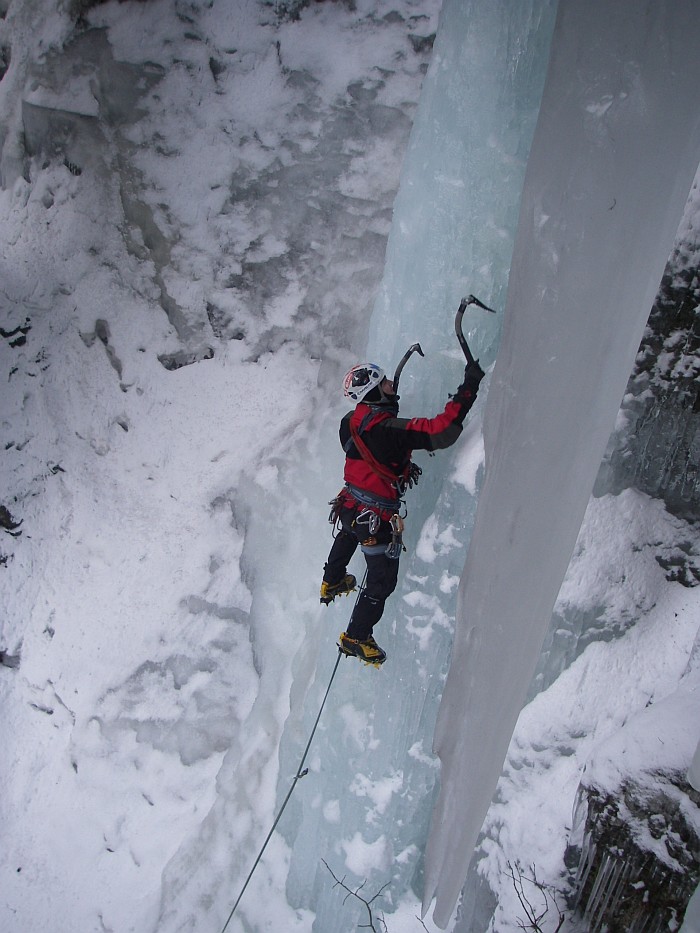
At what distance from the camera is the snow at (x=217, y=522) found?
342cm

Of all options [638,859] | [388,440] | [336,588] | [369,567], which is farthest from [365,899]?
[388,440]

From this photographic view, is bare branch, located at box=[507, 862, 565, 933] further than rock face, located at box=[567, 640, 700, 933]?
Yes

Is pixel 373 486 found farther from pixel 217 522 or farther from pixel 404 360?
pixel 217 522

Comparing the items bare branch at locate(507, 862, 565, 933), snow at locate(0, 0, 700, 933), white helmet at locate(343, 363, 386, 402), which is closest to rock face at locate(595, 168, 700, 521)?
snow at locate(0, 0, 700, 933)

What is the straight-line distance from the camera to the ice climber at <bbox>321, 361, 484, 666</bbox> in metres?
Result: 2.72

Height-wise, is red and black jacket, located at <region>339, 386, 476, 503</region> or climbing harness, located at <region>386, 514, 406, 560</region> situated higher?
red and black jacket, located at <region>339, 386, 476, 503</region>

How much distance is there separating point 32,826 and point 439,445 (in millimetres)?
3798

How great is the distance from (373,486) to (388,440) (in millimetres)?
243

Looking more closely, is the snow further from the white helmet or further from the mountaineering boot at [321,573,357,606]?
the white helmet

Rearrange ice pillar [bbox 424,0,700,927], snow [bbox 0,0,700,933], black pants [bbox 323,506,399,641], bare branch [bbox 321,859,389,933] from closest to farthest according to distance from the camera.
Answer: ice pillar [bbox 424,0,700,927], black pants [bbox 323,506,399,641], snow [bbox 0,0,700,933], bare branch [bbox 321,859,389,933]

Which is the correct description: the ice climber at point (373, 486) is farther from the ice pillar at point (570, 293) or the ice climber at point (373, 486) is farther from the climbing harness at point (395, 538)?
the ice pillar at point (570, 293)

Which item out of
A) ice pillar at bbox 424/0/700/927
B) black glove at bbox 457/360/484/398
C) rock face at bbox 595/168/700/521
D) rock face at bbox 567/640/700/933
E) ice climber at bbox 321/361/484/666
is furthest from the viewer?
rock face at bbox 595/168/700/521

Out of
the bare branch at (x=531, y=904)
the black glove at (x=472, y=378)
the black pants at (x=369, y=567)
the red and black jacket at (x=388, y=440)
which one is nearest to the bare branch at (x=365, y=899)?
the bare branch at (x=531, y=904)

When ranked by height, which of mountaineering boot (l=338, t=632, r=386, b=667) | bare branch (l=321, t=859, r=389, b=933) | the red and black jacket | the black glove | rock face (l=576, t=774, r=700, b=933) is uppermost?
the black glove
